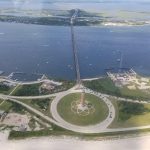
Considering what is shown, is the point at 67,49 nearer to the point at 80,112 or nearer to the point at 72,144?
the point at 80,112

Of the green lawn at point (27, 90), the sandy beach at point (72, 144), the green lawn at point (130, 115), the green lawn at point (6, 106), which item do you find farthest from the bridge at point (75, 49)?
the sandy beach at point (72, 144)

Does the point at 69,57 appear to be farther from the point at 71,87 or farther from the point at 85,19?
the point at 85,19

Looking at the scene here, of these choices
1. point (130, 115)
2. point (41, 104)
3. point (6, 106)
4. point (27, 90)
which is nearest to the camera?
point (130, 115)

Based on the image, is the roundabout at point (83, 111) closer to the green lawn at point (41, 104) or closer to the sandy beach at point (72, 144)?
the green lawn at point (41, 104)

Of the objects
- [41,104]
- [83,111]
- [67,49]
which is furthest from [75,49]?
[83,111]

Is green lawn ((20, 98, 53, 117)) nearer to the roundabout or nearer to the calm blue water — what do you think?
the roundabout

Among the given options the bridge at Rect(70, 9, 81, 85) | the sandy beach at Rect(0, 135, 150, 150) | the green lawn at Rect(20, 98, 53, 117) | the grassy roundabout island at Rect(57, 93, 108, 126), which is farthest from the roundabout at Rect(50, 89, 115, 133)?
the bridge at Rect(70, 9, 81, 85)
